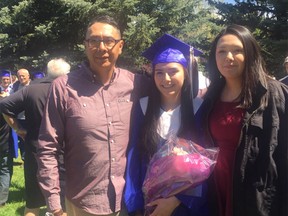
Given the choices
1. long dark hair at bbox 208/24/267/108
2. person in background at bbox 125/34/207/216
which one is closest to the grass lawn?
person in background at bbox 125/34/207/216

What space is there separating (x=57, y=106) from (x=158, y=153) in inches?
29.0

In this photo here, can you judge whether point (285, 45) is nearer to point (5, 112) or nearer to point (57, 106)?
point (5, 112)

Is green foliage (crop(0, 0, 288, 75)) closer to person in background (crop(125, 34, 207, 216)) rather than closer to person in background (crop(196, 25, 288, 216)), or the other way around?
person in background (crop(125, 34, 207, 216))

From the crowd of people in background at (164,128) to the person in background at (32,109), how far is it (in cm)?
160

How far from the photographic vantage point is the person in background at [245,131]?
2146 millimetres

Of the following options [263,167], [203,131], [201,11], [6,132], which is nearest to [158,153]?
[203,131]

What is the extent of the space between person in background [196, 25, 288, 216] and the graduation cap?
19 centimetres

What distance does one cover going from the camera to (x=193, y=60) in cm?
265

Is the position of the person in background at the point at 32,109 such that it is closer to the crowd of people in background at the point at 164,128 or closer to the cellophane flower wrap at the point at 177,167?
the crowd of people in background at the point at 164,128

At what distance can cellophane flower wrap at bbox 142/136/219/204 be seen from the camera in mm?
2262

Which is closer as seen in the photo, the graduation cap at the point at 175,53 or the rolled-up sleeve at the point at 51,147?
the rolled-up sleeve at the point at 51,147

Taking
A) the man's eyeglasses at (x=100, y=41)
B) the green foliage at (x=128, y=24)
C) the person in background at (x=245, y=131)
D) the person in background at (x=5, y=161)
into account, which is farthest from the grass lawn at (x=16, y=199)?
the green foliage at (x=128, y=24)

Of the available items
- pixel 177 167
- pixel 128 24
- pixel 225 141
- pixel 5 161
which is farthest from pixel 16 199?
pixel 128 24

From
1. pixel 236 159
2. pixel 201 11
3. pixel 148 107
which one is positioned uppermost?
pixel 201 11
